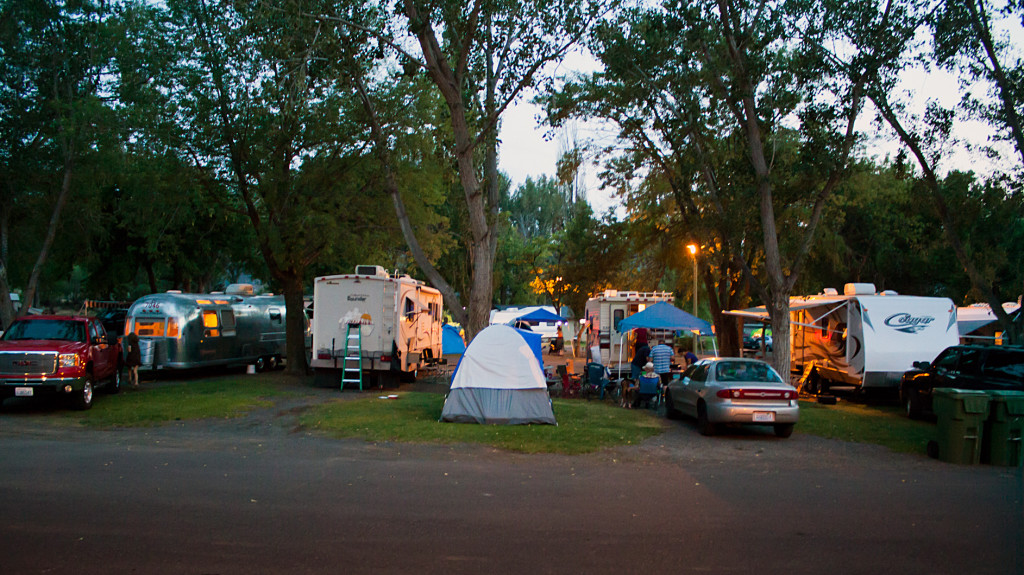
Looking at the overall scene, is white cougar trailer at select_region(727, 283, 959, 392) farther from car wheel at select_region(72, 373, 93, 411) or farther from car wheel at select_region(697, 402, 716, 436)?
car wheel at select_region(72, 373, 93, 411)

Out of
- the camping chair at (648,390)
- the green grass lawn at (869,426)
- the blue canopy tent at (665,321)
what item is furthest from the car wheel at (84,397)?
the green grass lawn at (869,426)

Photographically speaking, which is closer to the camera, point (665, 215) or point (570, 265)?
point (665, 215)

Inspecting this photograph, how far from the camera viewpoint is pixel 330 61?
54.0 feet

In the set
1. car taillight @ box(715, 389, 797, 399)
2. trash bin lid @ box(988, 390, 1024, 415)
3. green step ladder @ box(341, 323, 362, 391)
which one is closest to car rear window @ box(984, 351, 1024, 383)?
trash bin lid @ box(988, 390, 1024, 415)

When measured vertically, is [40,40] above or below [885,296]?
above

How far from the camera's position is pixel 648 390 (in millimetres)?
17391

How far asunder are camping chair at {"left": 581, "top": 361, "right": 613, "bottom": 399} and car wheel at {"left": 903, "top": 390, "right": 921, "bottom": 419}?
21.4 feet

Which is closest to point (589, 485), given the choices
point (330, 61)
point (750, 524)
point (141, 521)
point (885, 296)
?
point (750, 524)

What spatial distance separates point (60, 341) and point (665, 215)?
743 inches

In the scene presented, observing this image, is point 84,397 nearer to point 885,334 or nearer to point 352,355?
point 352,355

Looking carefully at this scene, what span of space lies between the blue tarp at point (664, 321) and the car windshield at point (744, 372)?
5.11m

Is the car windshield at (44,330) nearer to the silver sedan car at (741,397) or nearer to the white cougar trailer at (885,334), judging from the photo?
the silver sedan car at (741,397)

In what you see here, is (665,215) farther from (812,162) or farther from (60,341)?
(60,341)

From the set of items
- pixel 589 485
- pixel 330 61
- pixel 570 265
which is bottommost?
pixel 589 485
